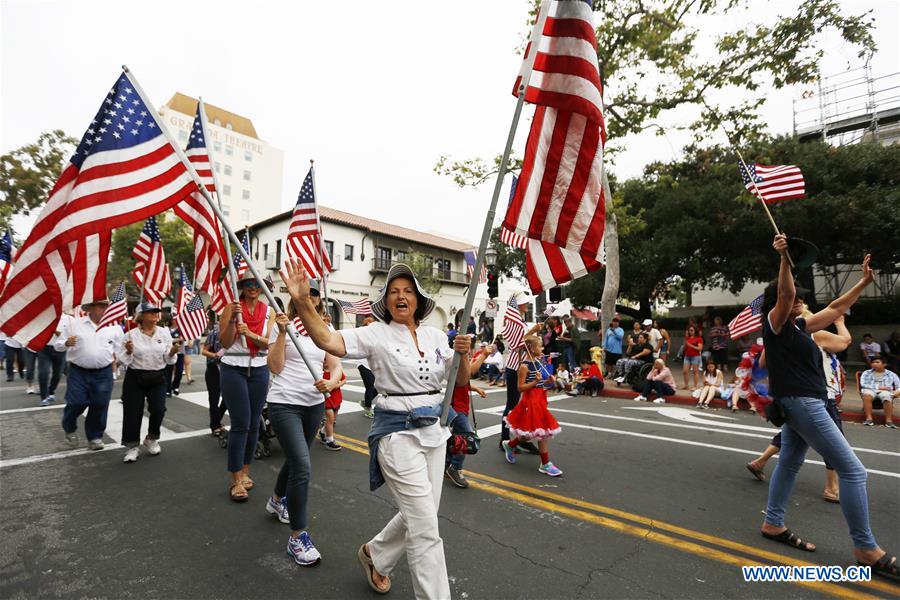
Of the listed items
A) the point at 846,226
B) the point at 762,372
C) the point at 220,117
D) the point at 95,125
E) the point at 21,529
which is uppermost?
the point at 220,117

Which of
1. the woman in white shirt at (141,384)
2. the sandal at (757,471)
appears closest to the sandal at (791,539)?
the sandal at (757,471)

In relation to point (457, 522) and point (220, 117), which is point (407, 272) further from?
point (220, 117)

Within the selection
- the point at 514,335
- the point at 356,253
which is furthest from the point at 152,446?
the point at 356,253

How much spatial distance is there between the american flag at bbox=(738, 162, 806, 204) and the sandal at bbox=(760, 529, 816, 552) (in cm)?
497

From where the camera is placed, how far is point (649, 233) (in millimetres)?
21203

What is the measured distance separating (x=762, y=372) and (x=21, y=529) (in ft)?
25.5

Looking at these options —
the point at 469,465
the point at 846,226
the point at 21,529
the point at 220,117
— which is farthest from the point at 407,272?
the point at 220,117

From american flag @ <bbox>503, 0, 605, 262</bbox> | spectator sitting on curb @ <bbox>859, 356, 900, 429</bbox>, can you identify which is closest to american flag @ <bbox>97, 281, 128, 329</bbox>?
american flag @ <bbox>503, 0, 605, 262</bbox>

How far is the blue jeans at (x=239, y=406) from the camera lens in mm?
4254

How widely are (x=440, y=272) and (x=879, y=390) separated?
1326 inches

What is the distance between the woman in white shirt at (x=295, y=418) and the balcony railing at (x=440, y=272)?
31334 mm

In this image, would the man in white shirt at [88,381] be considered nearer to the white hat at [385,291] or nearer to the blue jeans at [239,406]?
the blue jeans at [239,406]

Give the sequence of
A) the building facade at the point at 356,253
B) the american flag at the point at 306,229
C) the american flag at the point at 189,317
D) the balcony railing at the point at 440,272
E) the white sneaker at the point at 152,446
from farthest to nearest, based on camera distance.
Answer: the balcony railing at the point at 440,272
the building facade at the point at 356,253
the american flag at the point at 189,317
the american flag at the point at 306,229
the white sneaker at the point at 152,446

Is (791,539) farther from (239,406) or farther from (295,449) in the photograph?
(239,406)
